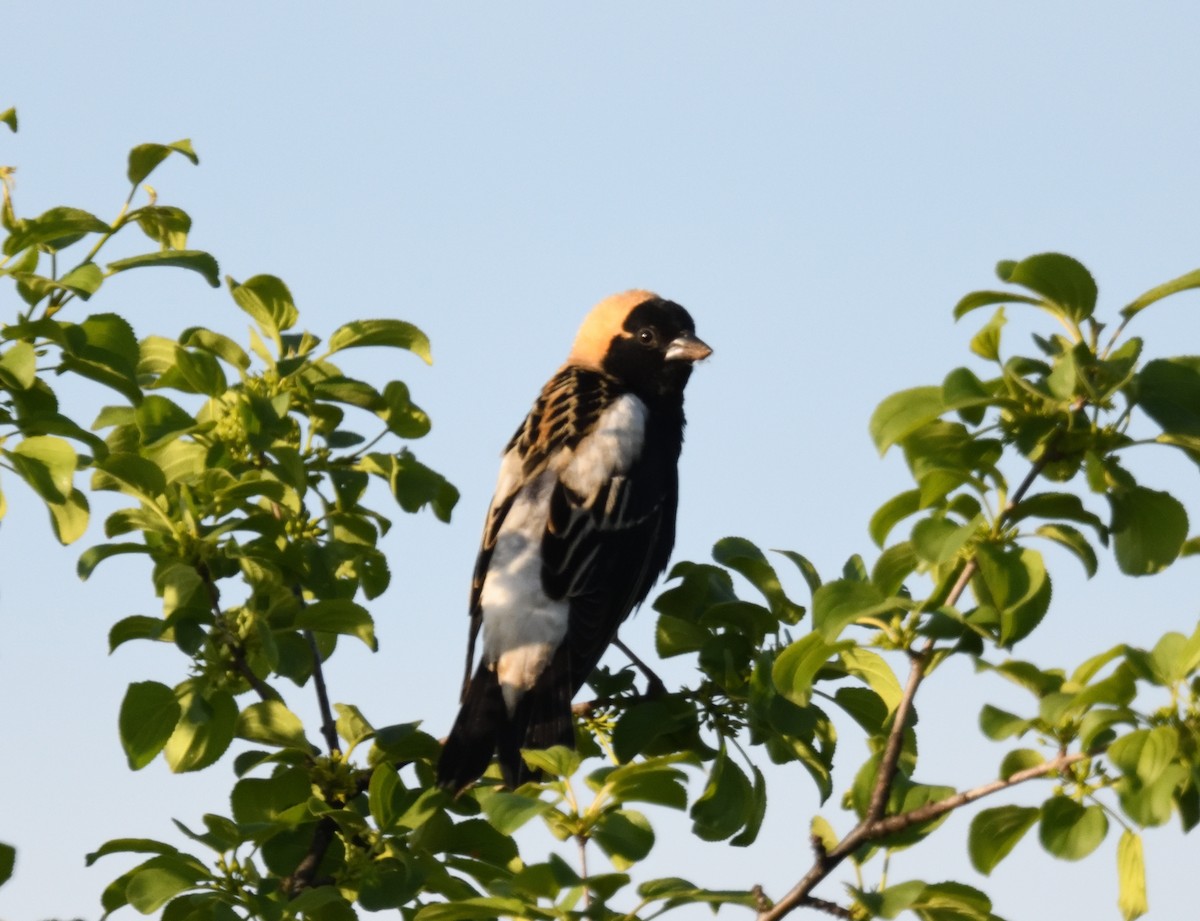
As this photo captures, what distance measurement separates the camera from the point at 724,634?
331 cm

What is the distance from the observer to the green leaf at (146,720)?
2975mm

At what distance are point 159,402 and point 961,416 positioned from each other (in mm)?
1611

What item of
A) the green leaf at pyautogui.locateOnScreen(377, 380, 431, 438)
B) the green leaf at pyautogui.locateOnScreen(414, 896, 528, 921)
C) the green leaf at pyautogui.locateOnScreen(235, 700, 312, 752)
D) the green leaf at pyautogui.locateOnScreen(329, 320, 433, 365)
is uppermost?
the green leaf at pyautogui.locateOnScreen(329, 320, 433, 365)

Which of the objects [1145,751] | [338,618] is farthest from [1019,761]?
[338,618]

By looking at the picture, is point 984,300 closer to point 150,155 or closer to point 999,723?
point 999,723

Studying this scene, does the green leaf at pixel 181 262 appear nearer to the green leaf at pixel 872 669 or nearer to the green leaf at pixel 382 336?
the green leaf at pixel 382 336

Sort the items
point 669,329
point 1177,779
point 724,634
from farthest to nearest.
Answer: point 669,329
point 724,634
point 1177,779

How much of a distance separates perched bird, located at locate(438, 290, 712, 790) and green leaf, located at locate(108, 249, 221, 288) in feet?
4.01

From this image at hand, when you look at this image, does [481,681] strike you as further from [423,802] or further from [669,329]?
[669,329]

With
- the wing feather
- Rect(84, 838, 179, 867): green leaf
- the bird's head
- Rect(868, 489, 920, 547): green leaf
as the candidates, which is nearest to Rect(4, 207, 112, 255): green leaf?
Rect(84, 838, 179, 867): green leaf

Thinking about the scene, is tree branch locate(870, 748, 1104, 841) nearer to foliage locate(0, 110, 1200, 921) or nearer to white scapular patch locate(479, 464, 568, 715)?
foliage locate(0, 110, 1200, 921)

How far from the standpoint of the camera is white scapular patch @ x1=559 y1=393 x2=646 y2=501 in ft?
15.9

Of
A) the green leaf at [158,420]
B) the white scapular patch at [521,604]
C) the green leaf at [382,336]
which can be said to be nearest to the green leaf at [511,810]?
the green leaf at [158,420]

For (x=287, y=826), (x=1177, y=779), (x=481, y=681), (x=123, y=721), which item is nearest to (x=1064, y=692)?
(x=1177, y=779)
